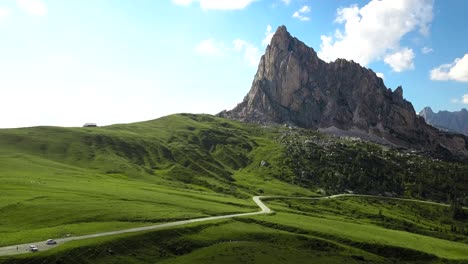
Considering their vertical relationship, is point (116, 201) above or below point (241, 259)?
above

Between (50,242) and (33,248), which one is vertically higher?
(50,242)

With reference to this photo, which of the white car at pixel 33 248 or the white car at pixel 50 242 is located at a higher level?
the white car at pixel 50 242

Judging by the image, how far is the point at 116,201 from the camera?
126 meters

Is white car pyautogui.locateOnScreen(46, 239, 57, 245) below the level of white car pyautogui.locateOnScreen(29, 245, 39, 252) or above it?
above

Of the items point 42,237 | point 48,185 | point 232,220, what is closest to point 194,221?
point 232,220

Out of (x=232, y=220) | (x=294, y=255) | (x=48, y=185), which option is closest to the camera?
(x=294, y=255)

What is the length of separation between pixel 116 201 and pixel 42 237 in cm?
3814

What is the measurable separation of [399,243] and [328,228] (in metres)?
20.8

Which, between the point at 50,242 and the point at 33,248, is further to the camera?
the point at 50,242

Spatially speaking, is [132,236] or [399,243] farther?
[399,243]

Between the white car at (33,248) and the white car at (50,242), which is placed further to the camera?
the white car at (50,242)

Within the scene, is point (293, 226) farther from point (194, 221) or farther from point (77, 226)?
point (77, 226)

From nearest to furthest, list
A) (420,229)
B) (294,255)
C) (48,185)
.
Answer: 1. (294,255)
2. (48,185)
3. (420,229)

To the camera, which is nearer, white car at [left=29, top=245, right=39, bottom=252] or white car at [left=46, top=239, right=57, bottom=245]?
white car at [left=29, top=245, right=39, bottom=252]
